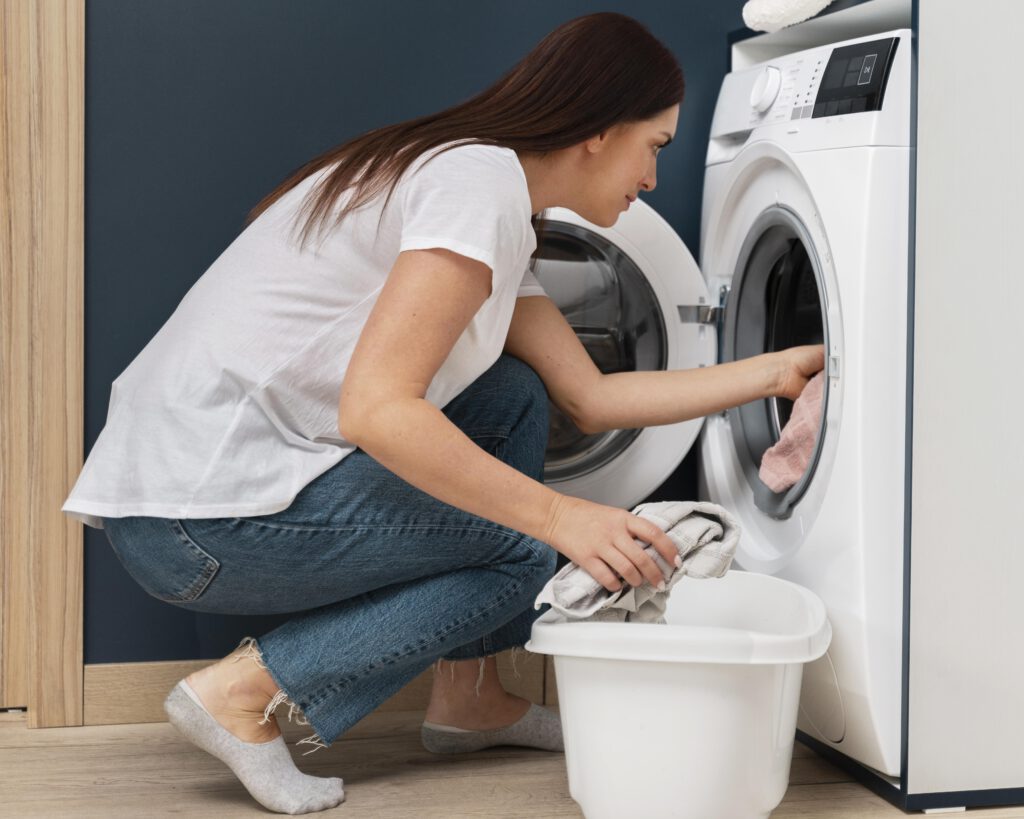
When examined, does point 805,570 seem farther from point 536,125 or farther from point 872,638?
point 536,125

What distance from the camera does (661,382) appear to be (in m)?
1.67

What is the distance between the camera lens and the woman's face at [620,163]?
142 centimetres

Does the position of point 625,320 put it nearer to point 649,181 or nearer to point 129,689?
point 649,181

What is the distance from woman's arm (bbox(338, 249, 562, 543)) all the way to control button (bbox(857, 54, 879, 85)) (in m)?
0.57

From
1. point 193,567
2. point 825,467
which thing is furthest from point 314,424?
point 825,467

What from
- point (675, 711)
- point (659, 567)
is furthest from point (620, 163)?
point (675, 711)

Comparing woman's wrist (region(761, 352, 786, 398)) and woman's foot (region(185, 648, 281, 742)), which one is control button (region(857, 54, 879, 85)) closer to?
woman's wrist (region(761, 352, 786, 398))

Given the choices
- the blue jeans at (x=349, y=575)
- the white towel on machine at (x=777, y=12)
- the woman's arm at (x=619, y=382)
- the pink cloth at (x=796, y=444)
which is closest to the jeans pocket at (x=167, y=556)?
the blue jeans at (x=349, y=575)

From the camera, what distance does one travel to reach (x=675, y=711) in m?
1.24

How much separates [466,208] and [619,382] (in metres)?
0.53

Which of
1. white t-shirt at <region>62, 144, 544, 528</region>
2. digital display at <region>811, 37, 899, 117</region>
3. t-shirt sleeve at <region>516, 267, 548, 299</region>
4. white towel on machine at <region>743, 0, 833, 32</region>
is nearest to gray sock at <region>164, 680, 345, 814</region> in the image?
white t-shirt at <region>62, 144, 544, 528</region>

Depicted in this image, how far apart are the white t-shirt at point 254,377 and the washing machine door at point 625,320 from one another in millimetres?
485

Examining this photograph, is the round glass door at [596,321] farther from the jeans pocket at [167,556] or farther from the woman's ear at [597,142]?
the jeans pocket at [167,556]

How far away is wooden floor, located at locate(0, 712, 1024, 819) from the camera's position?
1461 mm
